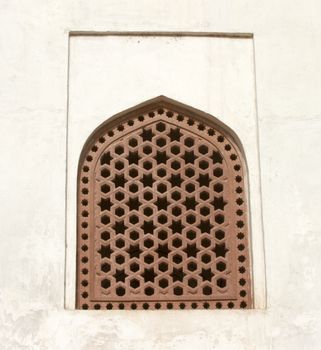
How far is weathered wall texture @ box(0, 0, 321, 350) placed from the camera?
847cm

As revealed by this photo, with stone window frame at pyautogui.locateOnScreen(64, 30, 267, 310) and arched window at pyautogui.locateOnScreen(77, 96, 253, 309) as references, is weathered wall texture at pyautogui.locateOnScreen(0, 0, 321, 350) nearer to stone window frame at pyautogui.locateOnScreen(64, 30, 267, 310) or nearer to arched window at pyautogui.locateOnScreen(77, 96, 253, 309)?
stone window frame at pyautogui.locateOnScreen(64, 30, 267, 310)

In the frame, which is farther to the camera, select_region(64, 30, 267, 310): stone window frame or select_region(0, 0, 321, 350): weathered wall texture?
select_region(64, 30, 267, 310): stone window frame

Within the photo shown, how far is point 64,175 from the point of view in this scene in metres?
8.84

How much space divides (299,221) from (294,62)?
1.05m

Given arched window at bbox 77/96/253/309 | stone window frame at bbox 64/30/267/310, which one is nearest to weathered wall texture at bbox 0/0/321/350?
stone window frame at bbox 64/30/267/310

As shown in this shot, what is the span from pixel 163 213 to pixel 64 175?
63 cm

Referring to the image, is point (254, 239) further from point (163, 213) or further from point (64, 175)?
point (64, 175)

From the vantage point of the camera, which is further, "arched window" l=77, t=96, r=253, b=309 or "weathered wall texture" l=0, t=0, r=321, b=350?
"arched window" l=77, t=96, r=253, b=309

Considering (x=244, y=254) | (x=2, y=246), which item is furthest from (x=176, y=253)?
(x=2, y=246)

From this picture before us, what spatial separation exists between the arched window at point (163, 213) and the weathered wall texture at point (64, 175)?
0.16 m

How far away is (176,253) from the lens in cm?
877

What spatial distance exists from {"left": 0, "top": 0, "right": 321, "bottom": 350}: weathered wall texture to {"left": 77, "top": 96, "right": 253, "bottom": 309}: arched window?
0.51ft

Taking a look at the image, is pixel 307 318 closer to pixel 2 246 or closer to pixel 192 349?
pixel 192 349

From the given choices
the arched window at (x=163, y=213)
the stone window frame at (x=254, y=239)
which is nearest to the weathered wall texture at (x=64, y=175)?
the stone window frame at (x=254, y=239)
